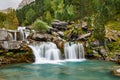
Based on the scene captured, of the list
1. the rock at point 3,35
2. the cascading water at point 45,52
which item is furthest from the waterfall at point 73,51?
the rock at point 3,35

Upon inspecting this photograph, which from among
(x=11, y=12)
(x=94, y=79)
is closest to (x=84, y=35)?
(x=94, y=79)

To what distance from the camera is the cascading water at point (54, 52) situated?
179 feet

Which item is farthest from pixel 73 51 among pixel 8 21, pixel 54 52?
pixel 8 21

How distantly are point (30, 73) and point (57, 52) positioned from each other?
15874 millimetres

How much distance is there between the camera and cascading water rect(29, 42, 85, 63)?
54.7m

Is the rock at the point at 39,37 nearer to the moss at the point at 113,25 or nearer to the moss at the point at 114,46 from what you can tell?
the moss at the point at 114,46

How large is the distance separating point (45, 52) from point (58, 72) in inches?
565

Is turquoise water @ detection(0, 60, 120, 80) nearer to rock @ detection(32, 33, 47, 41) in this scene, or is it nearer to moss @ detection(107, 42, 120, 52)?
moss @ detection(107, 42, 120, 52)

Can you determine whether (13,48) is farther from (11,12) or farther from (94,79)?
(11,12)

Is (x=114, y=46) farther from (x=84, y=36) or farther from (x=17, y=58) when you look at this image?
(x=17, y=58)

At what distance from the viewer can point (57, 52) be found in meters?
56.3

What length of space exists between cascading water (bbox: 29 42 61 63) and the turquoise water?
538 cm

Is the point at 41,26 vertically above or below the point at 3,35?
above

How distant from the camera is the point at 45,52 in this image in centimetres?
5566
